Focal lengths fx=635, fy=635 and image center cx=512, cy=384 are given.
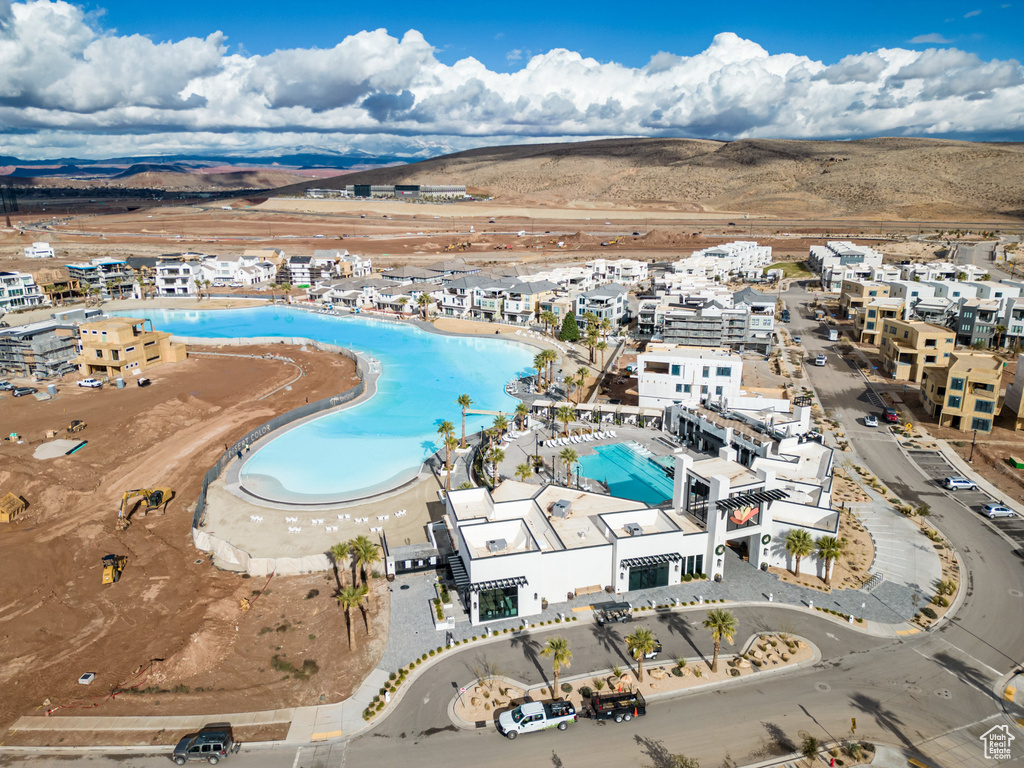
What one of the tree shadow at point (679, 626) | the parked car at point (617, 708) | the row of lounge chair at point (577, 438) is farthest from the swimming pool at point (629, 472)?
the parked car at point (617, 708)

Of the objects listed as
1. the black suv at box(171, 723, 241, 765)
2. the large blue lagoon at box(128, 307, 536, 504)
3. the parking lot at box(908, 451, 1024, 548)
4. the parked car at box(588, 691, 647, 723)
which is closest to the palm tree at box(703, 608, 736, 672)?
the parked car at box(588, 691, 647, 723)

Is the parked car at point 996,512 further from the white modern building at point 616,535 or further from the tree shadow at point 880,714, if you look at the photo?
the tree shadow at point 880,714

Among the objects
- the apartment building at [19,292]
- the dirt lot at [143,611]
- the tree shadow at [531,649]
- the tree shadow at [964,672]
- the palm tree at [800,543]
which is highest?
the apartment building at [19,292]

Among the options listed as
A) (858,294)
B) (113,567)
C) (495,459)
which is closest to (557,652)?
(495,459)

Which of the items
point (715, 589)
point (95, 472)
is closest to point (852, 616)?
point (715, 589)

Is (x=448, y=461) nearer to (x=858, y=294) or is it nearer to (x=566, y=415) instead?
(x=566, y=415)

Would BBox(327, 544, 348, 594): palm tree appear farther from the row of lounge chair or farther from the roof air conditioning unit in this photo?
the row of lounge chair
